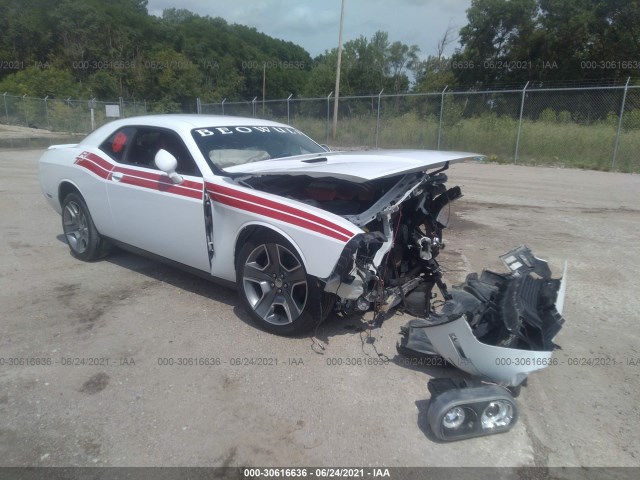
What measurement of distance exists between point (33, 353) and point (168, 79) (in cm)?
4913

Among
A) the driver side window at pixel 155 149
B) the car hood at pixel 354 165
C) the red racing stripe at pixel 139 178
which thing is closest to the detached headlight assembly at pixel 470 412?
the car hood at pixel 354 165

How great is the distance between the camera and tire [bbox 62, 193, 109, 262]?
566cm

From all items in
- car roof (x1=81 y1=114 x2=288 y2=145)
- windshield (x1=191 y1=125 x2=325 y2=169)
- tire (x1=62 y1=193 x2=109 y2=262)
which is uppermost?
car roof (x1=81 y1=114 x2=288 y2=145)

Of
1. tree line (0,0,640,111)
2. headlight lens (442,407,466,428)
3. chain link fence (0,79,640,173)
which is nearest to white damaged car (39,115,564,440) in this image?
headlight lens (442,407,466,428)

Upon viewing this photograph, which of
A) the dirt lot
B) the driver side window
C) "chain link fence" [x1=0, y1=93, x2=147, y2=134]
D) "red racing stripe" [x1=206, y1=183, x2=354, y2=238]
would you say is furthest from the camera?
"chain link fence" [x1=0, y1=93, x2=147, y2=134]

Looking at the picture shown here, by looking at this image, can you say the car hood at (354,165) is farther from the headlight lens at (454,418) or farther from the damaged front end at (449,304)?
the headlight lens at (454,418)

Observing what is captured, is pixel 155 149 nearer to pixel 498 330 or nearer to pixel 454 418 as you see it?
pixel 498 330

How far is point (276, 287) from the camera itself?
3975 millimetres

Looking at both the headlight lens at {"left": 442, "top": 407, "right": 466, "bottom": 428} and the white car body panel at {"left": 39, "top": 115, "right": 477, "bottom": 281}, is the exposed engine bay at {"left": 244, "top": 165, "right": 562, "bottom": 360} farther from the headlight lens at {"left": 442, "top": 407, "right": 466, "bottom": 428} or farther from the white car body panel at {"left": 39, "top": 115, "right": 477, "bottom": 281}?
the headlight lens at {"left": 442, "top": 407, "right": 466, "bottom": 428}

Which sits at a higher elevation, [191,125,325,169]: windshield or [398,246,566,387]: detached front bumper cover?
[191,125,325,169]: windshield

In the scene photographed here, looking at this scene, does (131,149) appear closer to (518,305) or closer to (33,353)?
(33,353)

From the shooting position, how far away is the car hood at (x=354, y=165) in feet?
12.1

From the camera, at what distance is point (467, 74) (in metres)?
38.6

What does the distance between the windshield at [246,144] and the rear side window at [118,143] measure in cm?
97
